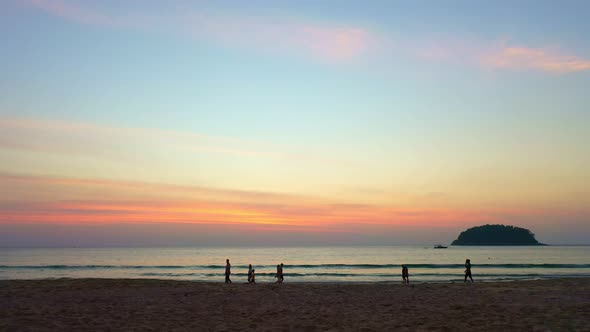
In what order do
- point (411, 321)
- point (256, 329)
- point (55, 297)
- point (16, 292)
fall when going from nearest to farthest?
point (256, 329), point (411, 321), point (55, 297), point (16, 292)

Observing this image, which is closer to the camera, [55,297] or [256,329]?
[256,329]

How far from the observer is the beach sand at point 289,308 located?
47.5 ft

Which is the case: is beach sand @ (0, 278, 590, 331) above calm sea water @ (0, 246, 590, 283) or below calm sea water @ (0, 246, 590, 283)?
above

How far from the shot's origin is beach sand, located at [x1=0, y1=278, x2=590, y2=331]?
570 inches

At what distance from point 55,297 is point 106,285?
5584 millimetres

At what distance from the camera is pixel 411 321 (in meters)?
15.2

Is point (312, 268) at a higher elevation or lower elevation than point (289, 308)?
lower

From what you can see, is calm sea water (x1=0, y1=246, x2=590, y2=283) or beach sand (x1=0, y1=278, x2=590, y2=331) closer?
beach sand (x1=0, y1=278, x2=590, y2=331)

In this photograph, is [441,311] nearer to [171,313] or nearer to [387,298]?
[387,298]

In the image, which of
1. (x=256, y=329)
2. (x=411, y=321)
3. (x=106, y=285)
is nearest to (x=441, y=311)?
(x=411, y=321)

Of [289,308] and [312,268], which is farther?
[312,268]

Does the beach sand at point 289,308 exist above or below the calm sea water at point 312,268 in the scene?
above

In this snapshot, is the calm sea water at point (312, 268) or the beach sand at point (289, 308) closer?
the beach sand at point (289, 308)

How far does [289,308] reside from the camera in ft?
60.9
